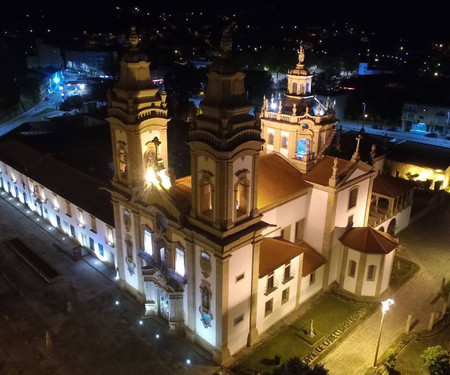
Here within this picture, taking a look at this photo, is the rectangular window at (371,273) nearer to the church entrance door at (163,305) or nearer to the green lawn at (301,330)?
the green lawn at (301,330)

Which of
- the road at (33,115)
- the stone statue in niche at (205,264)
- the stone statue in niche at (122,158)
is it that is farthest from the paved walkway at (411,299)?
the road at (33,115)

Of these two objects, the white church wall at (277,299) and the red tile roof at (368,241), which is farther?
the red tile roof at (368,241)

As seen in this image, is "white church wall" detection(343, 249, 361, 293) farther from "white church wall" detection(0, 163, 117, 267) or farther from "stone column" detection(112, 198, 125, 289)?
"white church wall" detection(0, 163, 117, 267)

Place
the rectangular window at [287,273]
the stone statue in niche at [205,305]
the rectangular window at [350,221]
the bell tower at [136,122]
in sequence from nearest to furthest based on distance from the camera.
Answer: the stone statue in niche at [205,305] < the bell tower at [136,122] < the rectangular window at [287,273] < the rectangular window at [350,221]

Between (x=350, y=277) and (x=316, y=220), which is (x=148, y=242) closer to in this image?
(x=316, y=220)

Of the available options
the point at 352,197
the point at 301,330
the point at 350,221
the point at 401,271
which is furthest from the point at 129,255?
the point at 401,271

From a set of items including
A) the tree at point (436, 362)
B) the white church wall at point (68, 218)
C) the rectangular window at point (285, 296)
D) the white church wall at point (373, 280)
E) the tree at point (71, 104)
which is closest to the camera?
the tree at point (436, 362)
